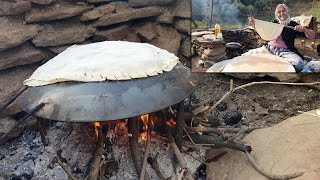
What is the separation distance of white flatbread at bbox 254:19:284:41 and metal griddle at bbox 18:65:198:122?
6.18 feet

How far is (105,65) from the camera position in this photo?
173 centimetres

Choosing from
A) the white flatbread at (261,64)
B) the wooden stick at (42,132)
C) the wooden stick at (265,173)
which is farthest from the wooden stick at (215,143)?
the white flatbread at (261,64)

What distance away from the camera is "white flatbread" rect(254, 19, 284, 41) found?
331 cm

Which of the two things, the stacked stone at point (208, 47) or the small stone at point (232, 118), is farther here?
the stacked stone at point (208, 47)

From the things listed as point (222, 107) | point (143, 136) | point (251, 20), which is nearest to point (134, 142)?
point (143, 136)

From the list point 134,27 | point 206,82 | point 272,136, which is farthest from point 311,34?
point 134,27

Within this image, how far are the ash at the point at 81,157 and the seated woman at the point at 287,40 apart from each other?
1734 mm

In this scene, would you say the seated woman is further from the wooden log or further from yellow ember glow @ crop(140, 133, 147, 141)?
the wooden log

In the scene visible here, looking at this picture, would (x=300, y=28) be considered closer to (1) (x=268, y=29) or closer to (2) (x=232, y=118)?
(1) (x=268, y=29)

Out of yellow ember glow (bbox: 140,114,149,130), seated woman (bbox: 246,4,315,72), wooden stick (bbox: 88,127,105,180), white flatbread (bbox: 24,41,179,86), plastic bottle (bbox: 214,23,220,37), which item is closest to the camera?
white flatbread (bbox: 24,41,179,86)

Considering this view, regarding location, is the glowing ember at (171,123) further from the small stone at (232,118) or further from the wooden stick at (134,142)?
the small stone at (232,118)

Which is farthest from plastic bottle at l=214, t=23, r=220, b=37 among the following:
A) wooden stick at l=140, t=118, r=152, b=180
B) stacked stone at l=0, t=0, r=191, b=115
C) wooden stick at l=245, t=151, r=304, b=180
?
wooden stick at l=140, t=118, r=152, b=180

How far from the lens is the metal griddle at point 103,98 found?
5.10 ft

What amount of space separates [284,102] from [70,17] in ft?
7.53
